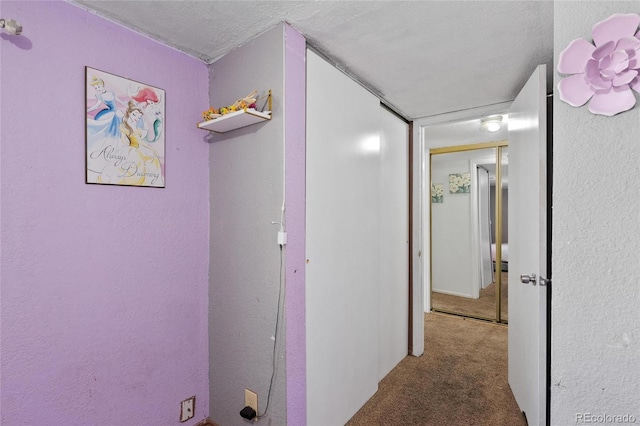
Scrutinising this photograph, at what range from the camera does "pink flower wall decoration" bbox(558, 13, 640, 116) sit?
903 mm

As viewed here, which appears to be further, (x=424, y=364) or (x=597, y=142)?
(x=424, y=364)

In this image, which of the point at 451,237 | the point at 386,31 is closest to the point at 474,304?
the point at 451,237

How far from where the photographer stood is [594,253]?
968mm

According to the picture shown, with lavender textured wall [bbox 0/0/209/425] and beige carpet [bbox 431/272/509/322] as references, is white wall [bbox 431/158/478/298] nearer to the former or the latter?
beige carpet [bbox 431/272/509/322]

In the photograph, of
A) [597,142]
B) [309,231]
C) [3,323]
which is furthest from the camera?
[309,231]

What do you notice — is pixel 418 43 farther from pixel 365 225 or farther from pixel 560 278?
pixel 560 278

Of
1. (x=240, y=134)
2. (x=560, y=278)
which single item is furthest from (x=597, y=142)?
(x=240, y=134)

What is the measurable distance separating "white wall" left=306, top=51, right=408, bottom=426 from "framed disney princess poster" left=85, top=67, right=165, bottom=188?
0.80 meters

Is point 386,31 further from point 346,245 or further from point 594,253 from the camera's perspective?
point 594,253

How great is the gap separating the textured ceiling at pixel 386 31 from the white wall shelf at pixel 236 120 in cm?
40

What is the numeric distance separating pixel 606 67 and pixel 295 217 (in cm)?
124

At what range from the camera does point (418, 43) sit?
1.63 meters

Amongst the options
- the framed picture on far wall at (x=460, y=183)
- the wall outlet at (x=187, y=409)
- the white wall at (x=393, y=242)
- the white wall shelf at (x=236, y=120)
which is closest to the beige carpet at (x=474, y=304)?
the framed picture on far wall at (x=460, y=183)

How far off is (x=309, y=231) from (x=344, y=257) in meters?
0.39
